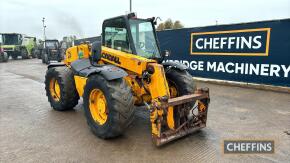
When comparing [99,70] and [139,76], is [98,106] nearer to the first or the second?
[99,70]

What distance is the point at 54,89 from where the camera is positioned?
627cm

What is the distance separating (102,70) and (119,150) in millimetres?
1357

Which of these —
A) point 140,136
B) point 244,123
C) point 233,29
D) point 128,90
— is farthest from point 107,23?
point 233,29

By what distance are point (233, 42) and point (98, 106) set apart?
21.7 feet

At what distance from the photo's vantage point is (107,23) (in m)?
5.28

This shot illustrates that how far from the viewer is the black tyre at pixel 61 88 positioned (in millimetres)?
5672

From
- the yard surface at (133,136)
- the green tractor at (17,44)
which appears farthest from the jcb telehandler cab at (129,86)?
the green tractor at (17,44)

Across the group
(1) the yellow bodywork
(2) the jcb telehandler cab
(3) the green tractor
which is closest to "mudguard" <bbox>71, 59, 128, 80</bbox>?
(2) the jcb telehandler cab

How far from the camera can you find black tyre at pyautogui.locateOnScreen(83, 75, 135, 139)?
386 cm

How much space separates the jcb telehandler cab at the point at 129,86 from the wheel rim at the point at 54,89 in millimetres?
312

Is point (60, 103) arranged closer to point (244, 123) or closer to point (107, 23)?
point (107, 23)

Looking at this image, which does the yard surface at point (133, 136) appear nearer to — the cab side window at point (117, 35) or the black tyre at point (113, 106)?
the black tyre at point (113, 106)

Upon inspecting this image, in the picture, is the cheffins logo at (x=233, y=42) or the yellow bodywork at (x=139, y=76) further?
the cheffins logo at (x=233, y=42)

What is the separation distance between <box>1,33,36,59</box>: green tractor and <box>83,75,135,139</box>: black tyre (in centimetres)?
2690
